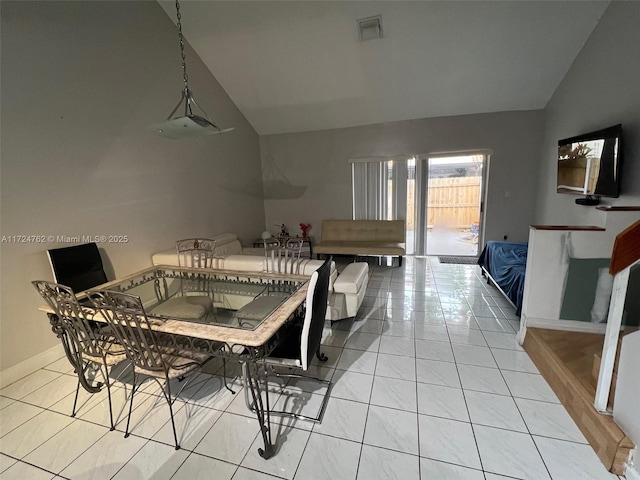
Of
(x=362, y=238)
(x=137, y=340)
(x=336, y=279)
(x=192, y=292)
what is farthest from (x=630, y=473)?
(x=362, y=238)

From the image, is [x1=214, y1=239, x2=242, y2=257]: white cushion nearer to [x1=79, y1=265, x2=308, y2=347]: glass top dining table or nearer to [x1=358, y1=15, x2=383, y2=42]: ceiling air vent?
[x1=79, y1=265, x2=308, y2=347]: glass top dining table

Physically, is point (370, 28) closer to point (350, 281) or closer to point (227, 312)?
point (350, 281)

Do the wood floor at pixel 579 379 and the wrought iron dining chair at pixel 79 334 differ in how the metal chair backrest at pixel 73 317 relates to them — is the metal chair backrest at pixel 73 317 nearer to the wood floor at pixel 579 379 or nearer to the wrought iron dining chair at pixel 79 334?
the wrought iron dining chair at pixel 79 334

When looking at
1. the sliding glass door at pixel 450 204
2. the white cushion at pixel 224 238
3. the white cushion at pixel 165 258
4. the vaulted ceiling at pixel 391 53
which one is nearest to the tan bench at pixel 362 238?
the sliding glass door at pixel 450 204

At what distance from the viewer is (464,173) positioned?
15.6ft

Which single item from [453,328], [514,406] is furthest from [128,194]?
[514,406]

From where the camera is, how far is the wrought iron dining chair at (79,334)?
4.90 ft

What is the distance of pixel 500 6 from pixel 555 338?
3227 millimetres

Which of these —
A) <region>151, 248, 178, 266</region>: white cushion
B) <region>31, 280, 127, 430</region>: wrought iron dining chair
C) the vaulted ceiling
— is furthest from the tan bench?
<region>31, 280, 127, 430</region>: wrought iron dining chair

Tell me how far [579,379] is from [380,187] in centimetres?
388

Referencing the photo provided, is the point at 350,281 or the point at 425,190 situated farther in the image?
the point at 425,190

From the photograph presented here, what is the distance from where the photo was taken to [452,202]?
4906mm

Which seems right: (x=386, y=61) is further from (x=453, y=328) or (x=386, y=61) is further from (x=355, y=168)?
(x=453, y=328)

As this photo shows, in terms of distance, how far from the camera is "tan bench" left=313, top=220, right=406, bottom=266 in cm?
442
